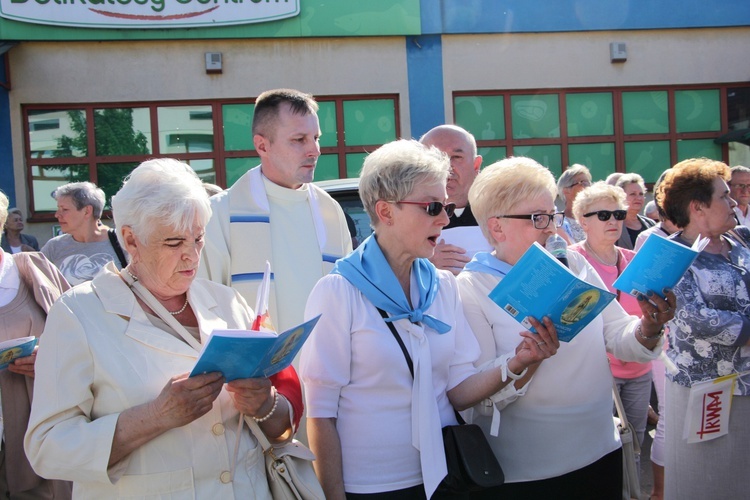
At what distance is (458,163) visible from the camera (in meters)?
4.16

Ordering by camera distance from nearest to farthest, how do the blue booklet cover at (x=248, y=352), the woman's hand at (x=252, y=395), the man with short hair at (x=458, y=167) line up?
the blue booklet cover at (x=248, y=352) → the woman's hand at (x=252, y=395) → the man with short hair at (x=458, y=167)

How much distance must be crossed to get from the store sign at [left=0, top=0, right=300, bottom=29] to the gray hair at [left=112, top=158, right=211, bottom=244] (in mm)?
10613

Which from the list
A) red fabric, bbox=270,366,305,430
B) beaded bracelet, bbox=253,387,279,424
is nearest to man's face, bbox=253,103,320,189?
red fabric, bbox=270,366,305,430

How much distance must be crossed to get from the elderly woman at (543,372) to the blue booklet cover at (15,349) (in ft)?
6.36

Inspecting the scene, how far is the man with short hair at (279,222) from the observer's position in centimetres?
356

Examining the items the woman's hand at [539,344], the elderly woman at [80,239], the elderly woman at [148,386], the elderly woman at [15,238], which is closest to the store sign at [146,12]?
the elderly woman at [15,238]

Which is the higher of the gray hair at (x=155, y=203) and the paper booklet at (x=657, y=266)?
the gray hair at (x=155, y=203)

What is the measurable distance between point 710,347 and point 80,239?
4.89m

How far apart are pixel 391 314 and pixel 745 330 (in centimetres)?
208

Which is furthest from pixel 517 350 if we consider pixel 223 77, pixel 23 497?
pixel 223 77

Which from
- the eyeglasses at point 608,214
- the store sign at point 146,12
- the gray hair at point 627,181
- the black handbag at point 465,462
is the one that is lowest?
the black handbag at point 465,462

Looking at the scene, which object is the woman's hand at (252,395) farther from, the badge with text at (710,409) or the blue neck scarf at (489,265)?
the badge with text at (710,409)

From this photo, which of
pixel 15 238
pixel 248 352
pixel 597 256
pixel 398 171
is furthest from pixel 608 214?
pixel 15 238

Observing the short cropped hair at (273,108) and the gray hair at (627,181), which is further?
the gray hair at (627,181)
